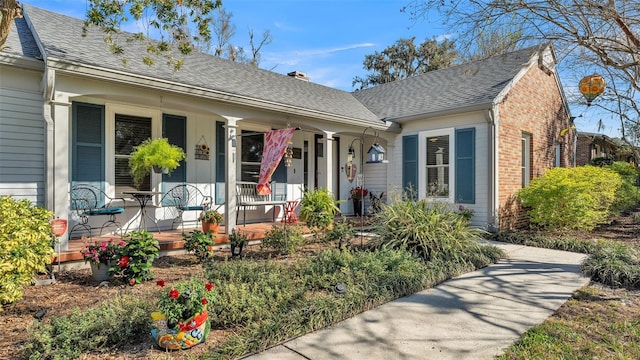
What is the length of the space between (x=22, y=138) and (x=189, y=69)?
3325 millimetres

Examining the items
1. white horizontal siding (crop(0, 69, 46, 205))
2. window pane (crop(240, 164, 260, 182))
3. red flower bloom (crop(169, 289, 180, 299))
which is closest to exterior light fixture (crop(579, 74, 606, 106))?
window pane (crop(240, 164, 260, 182))

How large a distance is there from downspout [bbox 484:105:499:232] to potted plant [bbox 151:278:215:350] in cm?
741

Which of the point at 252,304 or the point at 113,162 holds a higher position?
the point at 113,162

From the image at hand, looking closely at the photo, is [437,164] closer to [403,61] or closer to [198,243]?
[198,243]

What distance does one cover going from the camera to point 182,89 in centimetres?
612

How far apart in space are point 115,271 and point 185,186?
11.2 ft

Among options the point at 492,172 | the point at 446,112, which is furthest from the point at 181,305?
the point at 446,112

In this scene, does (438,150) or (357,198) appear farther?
(357,198)

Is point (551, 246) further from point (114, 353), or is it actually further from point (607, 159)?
point (607, 159)

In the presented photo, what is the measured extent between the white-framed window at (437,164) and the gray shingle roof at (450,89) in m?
0.72

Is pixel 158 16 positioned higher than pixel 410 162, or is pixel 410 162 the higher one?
pixel 158 16

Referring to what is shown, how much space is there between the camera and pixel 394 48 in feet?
87.0

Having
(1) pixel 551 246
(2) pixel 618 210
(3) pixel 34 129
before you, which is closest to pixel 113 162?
(3) pixel 34 129

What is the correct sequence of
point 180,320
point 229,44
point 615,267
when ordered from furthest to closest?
point 229,44 < point 615,267 < point 180,320
